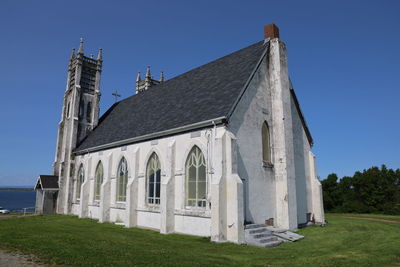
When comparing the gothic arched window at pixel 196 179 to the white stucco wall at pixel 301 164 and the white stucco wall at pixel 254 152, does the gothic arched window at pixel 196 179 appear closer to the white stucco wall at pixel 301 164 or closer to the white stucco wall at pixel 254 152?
the white stucco wall at pixel 254 152

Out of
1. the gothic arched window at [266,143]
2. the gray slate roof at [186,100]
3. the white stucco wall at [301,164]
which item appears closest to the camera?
the gray slate roof at [186,100]

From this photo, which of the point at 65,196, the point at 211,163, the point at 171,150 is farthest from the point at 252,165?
the point at 65,196

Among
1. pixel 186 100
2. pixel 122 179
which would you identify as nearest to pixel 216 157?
pixel 186 100

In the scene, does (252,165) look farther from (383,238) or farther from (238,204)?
(383,238)

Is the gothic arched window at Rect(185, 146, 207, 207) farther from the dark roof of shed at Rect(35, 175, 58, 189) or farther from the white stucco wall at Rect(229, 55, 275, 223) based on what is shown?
the dark roof of shed at Rect(35, 175, 58, 189)

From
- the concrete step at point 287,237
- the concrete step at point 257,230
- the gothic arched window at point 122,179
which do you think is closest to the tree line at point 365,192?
the concrete step at point 287,237

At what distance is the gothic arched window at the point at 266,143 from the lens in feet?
56.6

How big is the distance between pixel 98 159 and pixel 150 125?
7.86 m

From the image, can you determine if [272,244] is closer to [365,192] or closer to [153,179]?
[153,179]

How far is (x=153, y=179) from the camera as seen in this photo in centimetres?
1888

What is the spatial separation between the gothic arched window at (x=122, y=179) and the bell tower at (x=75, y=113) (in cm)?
921

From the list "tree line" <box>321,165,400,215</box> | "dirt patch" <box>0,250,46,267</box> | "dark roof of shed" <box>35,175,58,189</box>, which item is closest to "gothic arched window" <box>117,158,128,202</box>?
"dark roof of shed" <box>35,175,58,189</box>

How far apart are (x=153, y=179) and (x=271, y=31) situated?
41.2 feet

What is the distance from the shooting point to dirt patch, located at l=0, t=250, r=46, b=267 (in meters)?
8.32
